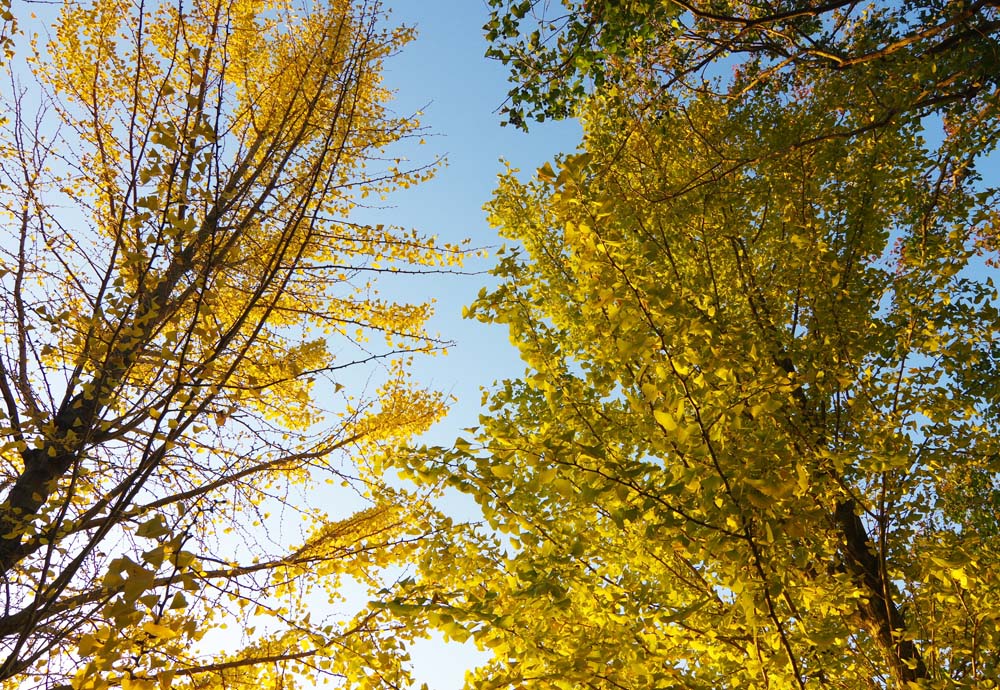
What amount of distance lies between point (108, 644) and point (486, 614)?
1060 mm

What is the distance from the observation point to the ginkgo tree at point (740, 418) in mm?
1981

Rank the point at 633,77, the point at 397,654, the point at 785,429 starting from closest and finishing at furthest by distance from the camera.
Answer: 1. the point at 397,654
2. the point at 785,429
3. the point at 633,77

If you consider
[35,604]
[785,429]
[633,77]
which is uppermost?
[633,77]

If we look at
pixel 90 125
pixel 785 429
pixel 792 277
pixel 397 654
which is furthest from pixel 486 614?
pixel 90 125

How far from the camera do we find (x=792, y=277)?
3727mm

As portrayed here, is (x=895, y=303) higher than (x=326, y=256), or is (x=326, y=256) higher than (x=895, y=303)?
(x=326, y=256)

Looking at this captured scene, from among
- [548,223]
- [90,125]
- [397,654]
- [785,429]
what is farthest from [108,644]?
[90,125]

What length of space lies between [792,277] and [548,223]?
5.57ft

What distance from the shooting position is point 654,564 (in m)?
2.86

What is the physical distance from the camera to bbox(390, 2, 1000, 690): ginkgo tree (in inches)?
78.0

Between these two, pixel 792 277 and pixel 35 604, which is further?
pixel 792 277

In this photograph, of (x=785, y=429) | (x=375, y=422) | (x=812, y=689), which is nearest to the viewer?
(x=812, y=689)

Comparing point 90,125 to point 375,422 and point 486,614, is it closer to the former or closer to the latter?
point 375,422

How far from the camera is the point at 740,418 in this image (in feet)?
7.84
